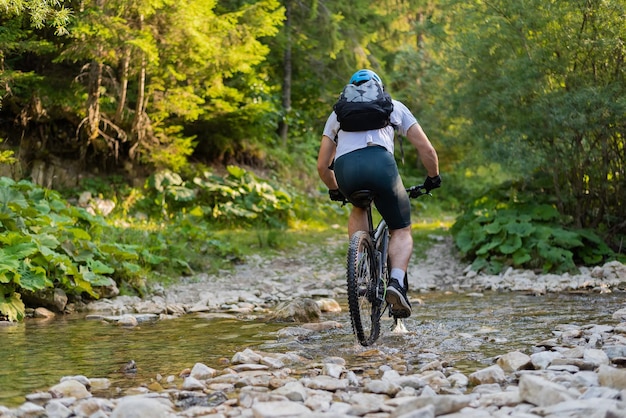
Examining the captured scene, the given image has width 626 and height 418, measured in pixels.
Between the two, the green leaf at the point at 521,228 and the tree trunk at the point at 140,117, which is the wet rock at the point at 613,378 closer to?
the green leaf at the point at 521,228

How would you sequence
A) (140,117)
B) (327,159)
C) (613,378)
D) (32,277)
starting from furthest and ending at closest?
(140,117), (32,277), (327,159), (613,378)

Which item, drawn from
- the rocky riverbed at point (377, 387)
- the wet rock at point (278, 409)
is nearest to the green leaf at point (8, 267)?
the rocky riverbed at point (377, 387)

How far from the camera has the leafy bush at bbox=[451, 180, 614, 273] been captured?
9.84 meters

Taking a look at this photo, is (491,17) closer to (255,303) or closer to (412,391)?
(255,303)

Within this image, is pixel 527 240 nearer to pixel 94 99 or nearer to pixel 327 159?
pixel 327 159

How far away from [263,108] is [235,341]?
8479mm

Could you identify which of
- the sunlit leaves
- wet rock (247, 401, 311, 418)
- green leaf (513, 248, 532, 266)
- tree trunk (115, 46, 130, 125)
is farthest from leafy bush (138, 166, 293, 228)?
wet rock (247, 401, 311, 418)

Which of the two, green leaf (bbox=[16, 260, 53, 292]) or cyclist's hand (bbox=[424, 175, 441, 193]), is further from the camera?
green leaf (bbox=[16, 260, 53, 292])

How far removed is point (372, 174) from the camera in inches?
190

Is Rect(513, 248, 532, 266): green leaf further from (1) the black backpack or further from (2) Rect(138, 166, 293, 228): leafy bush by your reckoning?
(1) the black backpack

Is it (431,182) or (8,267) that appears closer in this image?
(431,182)

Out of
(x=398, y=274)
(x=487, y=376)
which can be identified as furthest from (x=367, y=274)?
(x=487, y=376)

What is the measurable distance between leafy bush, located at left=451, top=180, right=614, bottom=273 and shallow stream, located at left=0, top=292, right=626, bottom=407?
8.20 ft

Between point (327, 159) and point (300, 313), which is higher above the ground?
point (327, 159)
